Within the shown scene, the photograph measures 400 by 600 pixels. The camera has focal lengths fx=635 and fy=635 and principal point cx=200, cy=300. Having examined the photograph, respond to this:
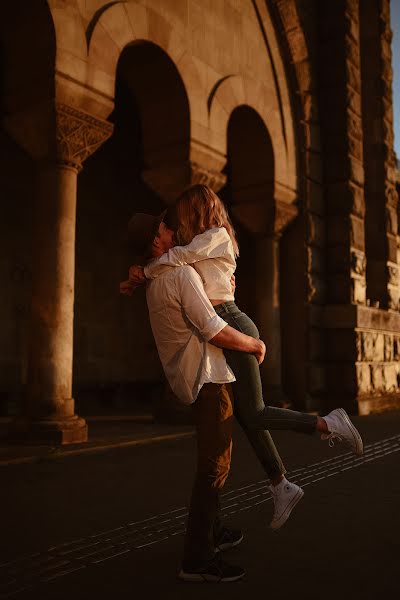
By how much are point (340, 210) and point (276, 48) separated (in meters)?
2.52

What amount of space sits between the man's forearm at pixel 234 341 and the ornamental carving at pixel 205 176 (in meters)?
5.00

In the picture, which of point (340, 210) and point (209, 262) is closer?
point (209, 262)

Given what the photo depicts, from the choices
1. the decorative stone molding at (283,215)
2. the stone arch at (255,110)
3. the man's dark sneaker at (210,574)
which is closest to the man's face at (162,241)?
the man's dark sneaker at (210,574)

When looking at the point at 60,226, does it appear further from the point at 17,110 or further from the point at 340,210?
the point at 340,210

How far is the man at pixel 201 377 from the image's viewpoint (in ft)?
6.96

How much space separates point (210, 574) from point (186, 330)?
819 millimetres

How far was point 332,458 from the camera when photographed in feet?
15.8

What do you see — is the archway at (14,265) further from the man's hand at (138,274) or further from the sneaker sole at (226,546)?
the sneaker sole at (226,546)

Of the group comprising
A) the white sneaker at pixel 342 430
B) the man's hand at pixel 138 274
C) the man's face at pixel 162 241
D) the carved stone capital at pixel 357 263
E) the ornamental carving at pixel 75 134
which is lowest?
the white sneaker at pixel 342 430

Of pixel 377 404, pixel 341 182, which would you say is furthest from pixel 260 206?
pixel 377 404

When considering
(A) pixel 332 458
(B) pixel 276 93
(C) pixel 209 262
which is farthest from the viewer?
(B) pixel 276 93

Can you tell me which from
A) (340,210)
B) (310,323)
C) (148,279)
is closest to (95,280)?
(310,323)

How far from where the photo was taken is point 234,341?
215cm

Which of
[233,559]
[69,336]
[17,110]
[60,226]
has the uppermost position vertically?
[17,110]
